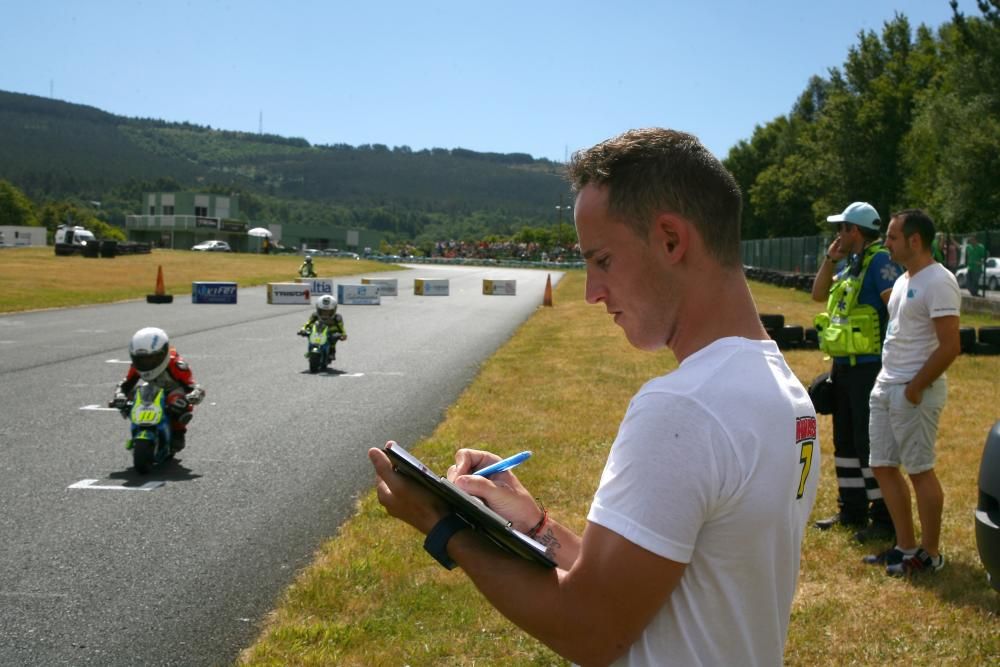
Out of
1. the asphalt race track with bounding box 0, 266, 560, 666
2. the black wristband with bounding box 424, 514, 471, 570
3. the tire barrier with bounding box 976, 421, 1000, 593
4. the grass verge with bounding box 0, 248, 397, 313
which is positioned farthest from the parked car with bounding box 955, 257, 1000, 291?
the black wristband with bounding box 424, 514, 471, 570

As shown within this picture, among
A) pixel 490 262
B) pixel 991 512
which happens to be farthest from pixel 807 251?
pixel 490 262

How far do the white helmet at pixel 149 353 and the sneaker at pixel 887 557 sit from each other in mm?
5681

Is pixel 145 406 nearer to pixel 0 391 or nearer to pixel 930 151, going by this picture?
pixel 0 391

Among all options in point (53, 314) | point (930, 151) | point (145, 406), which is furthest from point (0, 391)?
point (930, 151)

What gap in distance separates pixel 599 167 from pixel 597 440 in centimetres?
782

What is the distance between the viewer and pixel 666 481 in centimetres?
163

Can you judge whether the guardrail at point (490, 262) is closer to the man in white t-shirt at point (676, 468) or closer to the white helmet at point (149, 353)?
the white helmet at point (149, 353)

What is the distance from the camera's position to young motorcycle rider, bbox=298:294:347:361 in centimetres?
1538

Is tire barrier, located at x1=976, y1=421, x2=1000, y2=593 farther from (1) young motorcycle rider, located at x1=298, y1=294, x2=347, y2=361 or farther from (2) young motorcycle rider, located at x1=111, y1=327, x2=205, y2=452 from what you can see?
(1) young motorcycle rider, located at x1=298, y1=294, x2=347, y2=361

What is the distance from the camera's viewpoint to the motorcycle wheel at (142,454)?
8125mm

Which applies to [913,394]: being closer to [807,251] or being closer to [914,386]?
[914,386]

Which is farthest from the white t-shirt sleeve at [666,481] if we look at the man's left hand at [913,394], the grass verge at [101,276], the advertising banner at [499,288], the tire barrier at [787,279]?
the advertising banner at [499,288]

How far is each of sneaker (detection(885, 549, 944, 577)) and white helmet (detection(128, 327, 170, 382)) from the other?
584 cm

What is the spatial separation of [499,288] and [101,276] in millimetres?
18911
